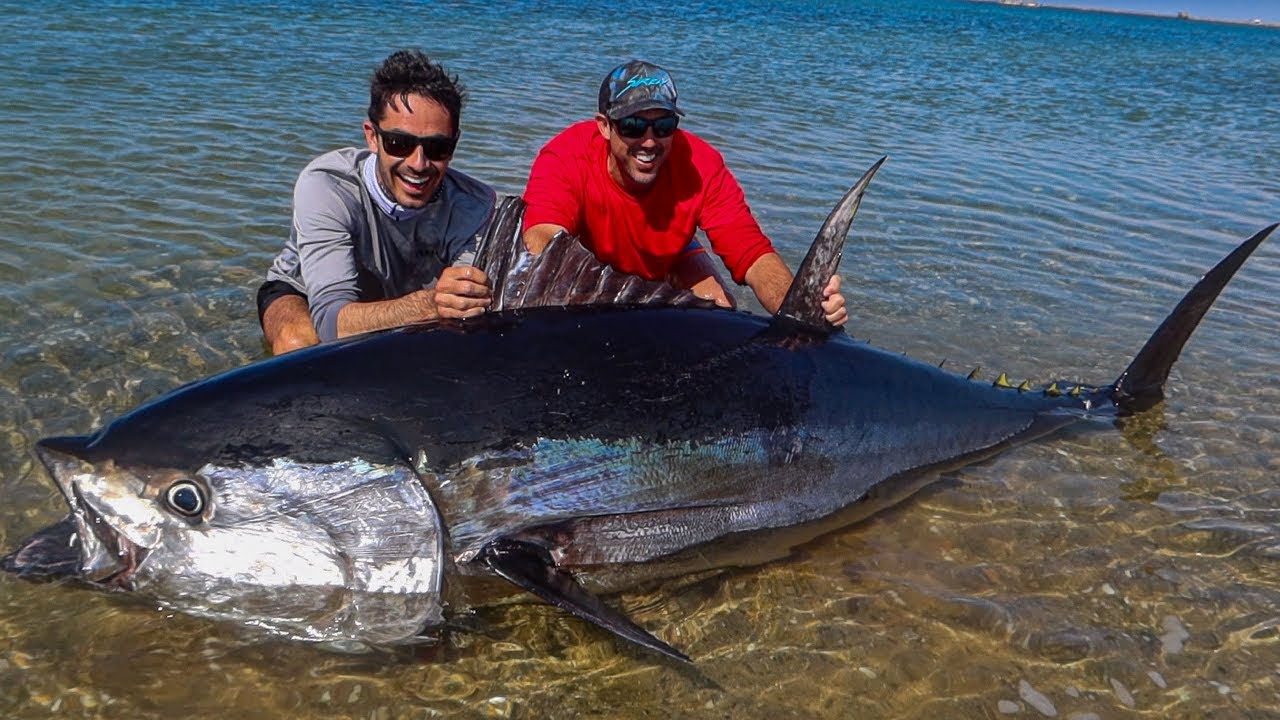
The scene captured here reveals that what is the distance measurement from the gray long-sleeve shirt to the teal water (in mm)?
732

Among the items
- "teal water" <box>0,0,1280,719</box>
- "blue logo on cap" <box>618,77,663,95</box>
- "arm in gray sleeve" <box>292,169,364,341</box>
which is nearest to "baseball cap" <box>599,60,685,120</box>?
"blue logo on cap" <box>618,77,663,95</box>

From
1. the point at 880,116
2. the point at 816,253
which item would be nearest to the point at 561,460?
the point at 816,253

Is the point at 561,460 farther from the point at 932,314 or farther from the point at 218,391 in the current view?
the point at 932,314

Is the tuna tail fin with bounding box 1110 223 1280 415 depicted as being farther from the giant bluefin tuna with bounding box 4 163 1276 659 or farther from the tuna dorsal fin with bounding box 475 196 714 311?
the tuna dorsal fin with bounding box 475 196 714 311

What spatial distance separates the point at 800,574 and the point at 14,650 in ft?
7.89

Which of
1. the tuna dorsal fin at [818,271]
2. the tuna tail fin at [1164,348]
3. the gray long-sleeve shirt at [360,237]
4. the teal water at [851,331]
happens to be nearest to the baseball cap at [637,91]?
the gray long-sleeve shirt at [360,237]

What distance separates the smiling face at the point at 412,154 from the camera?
4.05 m

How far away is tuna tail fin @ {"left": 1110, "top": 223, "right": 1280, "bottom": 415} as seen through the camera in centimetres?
404

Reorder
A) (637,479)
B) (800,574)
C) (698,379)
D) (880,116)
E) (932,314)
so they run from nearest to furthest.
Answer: (637,479) < (698,379) < (800,574) < (932,314) < (880,116)

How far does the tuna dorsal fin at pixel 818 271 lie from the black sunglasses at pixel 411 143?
1.62m

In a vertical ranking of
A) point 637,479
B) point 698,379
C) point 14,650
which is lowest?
point 14,650

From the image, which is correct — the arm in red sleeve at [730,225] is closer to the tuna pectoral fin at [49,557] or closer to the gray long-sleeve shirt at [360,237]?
the gray long-sleeve shirt at [360,237]

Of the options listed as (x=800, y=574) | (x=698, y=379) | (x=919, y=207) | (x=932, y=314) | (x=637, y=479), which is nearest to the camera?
(x=637, y=479)

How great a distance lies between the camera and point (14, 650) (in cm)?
270
